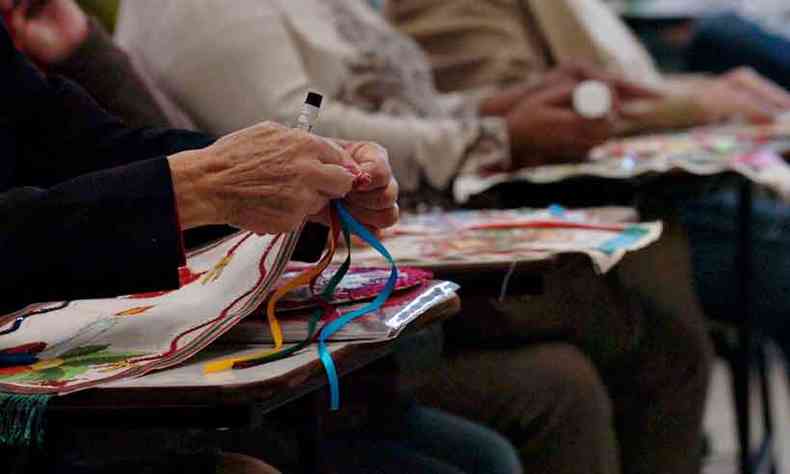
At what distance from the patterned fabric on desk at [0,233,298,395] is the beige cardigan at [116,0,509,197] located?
0.81m

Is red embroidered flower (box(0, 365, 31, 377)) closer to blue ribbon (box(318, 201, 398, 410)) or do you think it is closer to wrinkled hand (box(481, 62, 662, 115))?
blue ribbon (box(318, 201, 398, 410))

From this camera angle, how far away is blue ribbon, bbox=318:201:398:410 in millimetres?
807

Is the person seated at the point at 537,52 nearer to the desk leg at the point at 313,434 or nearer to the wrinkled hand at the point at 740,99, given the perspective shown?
the wrinkled hand at the point at 740,99

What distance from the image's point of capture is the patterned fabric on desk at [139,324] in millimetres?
823

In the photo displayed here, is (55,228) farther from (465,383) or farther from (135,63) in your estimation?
(135,63)

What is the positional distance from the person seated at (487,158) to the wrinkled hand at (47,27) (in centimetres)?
27

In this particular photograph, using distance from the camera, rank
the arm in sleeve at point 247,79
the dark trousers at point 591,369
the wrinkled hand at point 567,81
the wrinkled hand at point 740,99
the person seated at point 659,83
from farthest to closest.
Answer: the wrinkled hand at point 740,99
the person seated at point 659,83
the wrinkled hand at point 567,81
the arm in sleeve at point 247,79
the dark trousers at point 591,369

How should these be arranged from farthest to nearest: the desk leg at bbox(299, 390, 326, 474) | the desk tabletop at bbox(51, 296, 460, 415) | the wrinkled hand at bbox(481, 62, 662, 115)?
the wrinkled hand at bbox(481, 62, 662, 115) → the desk leg at bbox(299, 390, 326, 474) → the desk tabletop at bbox(51, 296, 460, 415)

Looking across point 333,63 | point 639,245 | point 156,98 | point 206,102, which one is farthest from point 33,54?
point 639,245

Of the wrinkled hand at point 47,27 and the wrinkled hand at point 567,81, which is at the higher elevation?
the wrinkled hand at point 47,27

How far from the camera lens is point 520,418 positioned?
1.40 meters

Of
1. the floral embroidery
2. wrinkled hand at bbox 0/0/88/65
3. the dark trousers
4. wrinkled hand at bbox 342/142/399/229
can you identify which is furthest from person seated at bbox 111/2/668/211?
the floral embroidery

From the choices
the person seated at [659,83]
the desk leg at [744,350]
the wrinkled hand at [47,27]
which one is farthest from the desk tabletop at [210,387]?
the person seated at [659,83]

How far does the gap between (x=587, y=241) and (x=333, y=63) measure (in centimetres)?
79
